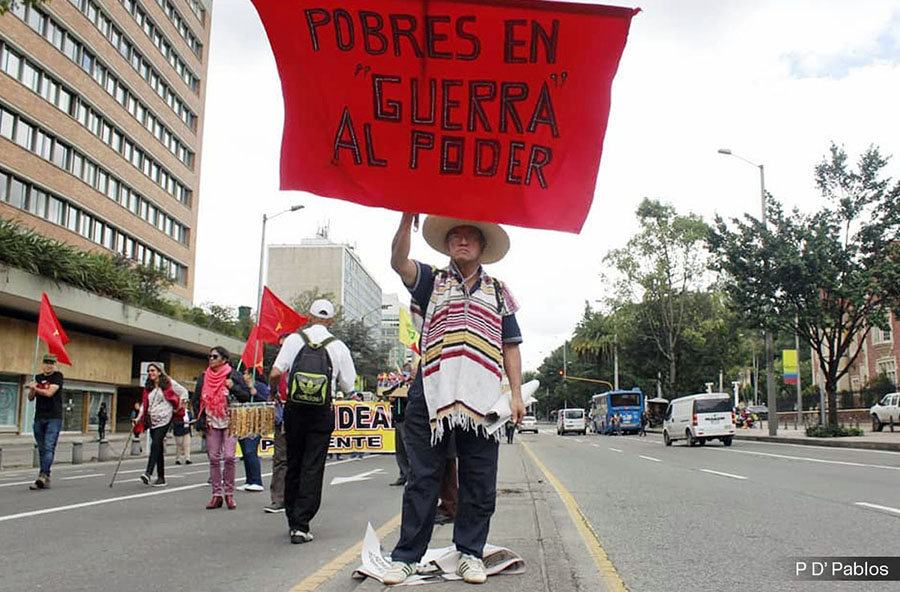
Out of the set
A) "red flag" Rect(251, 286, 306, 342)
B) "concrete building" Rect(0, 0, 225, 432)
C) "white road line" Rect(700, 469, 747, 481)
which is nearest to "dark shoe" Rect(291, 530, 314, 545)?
"white road line" Rect(700, 469, 747, 481)

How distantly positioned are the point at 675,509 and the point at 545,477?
4435mm

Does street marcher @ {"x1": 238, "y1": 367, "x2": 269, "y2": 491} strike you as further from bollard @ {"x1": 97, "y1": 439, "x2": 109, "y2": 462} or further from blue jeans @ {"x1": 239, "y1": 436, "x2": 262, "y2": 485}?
bollard @ {"x1": 97, "y1": 439, "x2": 109, "y2": 462}

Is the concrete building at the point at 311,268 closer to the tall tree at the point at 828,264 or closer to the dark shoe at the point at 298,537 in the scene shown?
the tall tree at the point at 828,264

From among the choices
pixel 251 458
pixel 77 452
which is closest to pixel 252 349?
pixel 77 452

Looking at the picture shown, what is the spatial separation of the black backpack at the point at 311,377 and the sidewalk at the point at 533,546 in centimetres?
119

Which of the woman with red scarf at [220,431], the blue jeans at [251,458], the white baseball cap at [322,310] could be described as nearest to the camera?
the white baseball cap at [322,310]

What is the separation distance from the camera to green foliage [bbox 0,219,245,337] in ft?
80.3

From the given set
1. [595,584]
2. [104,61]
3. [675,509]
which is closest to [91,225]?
[104,61]

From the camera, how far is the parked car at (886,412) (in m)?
34.3

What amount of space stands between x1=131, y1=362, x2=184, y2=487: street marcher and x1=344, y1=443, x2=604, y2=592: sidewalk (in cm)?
531

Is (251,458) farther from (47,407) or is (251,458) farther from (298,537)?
(298,537)

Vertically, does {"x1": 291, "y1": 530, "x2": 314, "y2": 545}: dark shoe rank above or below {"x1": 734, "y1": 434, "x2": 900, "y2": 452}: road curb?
above

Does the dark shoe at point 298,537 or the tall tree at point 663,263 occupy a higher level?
the tall tree at point 663,263

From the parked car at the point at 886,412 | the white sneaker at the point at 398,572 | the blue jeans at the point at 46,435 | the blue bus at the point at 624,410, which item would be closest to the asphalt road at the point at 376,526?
the white sneaker at the point at 398,572
